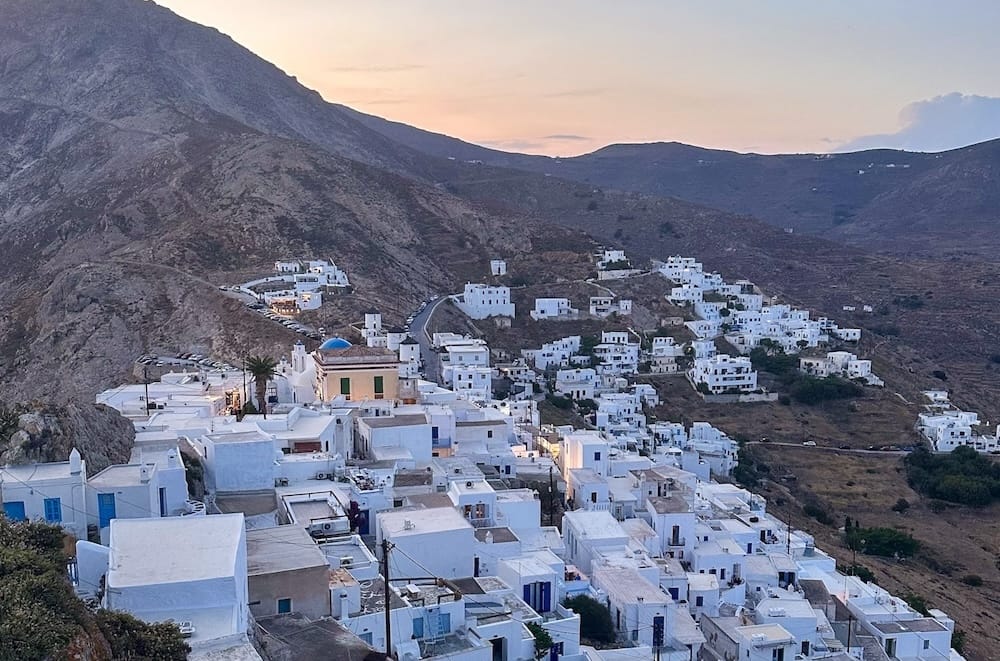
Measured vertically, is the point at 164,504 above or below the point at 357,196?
below

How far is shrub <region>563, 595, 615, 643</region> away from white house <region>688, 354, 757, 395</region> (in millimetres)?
29549

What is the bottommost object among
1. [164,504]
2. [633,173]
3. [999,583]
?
[999,583]

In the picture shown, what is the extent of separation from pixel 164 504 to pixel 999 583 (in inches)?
1011

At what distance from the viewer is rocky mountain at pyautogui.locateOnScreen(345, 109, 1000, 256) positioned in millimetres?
117244

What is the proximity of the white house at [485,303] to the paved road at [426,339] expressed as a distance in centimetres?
174

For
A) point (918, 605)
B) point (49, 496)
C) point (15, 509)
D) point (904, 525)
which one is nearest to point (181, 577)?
point (49, 496)

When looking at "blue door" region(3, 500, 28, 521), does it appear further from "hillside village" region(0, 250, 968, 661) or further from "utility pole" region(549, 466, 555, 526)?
"utility pole" region(549, 466, 555, 526)

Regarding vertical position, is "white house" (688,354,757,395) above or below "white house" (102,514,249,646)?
Answer: below

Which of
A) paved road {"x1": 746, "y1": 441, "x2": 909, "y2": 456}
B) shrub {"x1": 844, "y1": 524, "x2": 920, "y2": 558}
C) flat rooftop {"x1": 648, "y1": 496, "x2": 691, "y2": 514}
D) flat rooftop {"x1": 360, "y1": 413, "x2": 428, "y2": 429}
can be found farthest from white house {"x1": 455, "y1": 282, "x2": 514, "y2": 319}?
flat rooftop {"x1": 648, "y1": 496, "x2": 691, "y2": 514}

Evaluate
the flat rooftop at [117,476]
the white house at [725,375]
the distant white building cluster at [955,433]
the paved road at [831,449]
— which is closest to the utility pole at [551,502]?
the flat rooftop at [117,476]

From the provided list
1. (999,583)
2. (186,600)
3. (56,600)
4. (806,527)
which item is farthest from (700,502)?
(56,600)

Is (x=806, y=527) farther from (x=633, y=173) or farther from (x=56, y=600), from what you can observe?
Answer: (x=633, y=173)

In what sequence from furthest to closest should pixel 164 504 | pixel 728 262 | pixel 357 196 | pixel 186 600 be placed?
pixel 728 262, pixel 357 196, pixel 164 504, pixel 186 600

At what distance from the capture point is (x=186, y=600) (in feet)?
28.1
